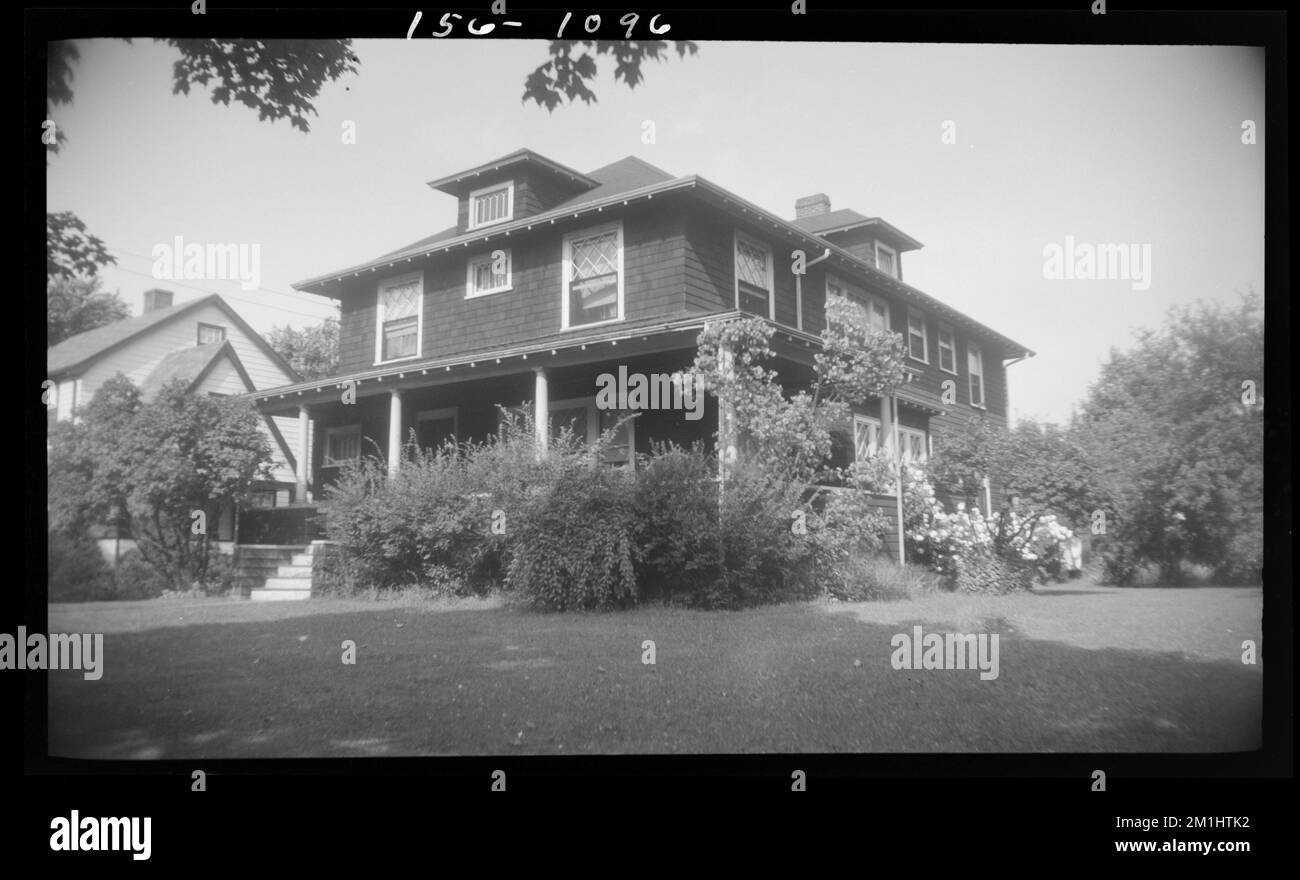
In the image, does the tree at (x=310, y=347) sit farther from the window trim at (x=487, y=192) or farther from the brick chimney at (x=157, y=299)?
the window trim at (x=487, y=192)

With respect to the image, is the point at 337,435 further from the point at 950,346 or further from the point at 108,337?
the point at 950,346

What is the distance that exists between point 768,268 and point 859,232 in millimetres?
2087

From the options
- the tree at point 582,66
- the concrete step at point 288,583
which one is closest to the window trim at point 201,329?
the concrete step at point 288,583

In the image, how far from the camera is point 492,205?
580cm

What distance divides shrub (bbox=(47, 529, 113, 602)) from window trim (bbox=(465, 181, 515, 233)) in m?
2.83

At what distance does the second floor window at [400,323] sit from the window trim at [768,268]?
279 cm

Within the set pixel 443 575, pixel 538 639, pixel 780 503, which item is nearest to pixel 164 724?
pixel 538 639

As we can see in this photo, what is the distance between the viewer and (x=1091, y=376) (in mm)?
3881

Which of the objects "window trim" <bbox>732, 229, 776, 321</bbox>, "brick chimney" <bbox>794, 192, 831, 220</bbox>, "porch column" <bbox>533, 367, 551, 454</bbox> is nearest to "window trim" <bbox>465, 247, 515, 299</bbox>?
"porch column" <bbox>533, 367, 551, 454</bbox>

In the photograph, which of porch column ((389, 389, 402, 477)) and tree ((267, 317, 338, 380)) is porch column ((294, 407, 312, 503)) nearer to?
tree ((267, 317, 338, 380))

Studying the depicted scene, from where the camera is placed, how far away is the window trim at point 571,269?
22.6 ft
